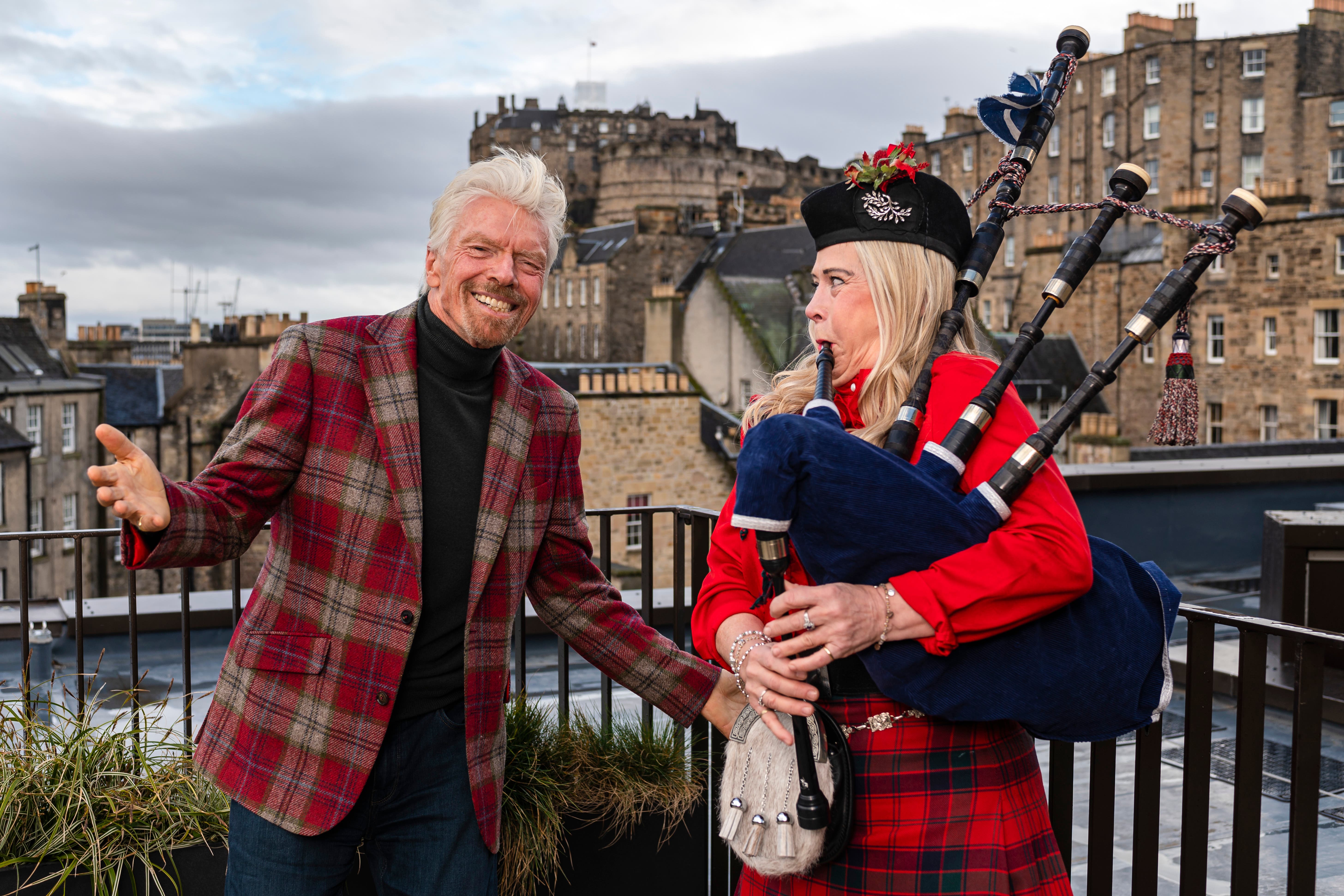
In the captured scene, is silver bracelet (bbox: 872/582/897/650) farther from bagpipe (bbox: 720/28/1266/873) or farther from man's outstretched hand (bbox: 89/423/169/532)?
man's outstretched hand (bbox: 89/423/169/532)

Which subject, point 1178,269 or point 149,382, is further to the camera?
point 149,382

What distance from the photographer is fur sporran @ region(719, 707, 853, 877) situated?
1862 millimetres

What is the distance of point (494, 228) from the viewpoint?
7.62ft

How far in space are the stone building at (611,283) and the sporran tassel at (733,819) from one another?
47.7m

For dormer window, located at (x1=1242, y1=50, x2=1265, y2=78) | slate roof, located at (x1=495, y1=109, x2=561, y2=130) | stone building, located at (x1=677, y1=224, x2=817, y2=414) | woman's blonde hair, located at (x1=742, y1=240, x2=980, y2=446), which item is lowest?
woman's blonde hair, located at (x1=742, y1=240, x2=980, y2=446)

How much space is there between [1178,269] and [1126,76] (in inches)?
2218

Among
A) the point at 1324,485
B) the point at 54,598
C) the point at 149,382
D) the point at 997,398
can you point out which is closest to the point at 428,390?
the point at 997,398

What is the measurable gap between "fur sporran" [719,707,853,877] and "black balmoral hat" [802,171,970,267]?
0.82 meters

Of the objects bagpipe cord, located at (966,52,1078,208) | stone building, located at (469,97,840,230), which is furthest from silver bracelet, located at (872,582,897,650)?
stone building, located at (469,97,840,230)

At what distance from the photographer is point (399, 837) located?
7.68 ft

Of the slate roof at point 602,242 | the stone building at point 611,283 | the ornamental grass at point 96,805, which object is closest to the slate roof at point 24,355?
the stone building at point 611,283

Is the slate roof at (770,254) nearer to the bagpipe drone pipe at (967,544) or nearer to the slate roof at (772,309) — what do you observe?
the slate roof at (772,309)

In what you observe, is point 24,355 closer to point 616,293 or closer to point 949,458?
point 616,293

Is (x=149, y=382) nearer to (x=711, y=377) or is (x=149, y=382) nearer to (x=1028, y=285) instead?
(x=711, y=377)
